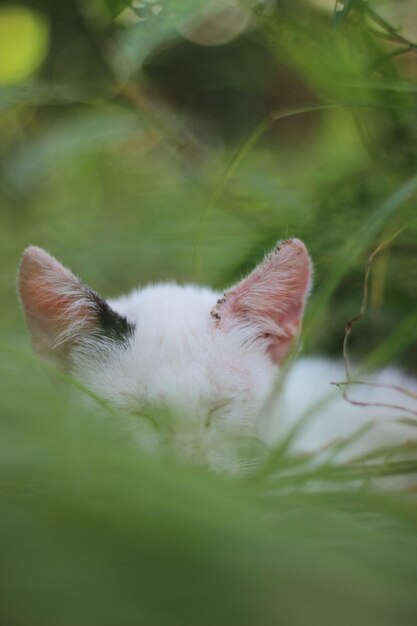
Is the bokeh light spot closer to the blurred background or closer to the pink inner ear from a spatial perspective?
the blurred background

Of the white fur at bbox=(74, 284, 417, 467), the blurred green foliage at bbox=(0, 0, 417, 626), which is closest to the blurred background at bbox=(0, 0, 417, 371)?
the blurred green foliage at bbox=(0, 0, 417, 626)

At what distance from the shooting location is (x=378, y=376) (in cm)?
112

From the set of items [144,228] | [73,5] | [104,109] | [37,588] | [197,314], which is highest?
[73,5]

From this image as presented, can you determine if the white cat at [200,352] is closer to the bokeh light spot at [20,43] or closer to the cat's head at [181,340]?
the cat's head at [181,340]

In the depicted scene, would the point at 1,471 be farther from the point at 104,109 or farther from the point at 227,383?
the point at 104,109

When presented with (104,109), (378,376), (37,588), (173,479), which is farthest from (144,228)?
(37,588)

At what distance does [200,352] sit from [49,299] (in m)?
0.22

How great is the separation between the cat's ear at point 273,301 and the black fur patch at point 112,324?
0.13 metres

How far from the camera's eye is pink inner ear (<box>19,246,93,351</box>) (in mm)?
895

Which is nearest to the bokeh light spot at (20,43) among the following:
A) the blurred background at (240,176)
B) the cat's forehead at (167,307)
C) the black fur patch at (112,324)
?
the blurred background at (240,176)

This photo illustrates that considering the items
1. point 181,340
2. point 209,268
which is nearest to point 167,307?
point 181,340

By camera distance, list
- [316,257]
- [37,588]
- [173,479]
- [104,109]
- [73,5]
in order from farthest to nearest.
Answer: [73,5]
[104,109]
[316,257]
[173,479]
[37,588]

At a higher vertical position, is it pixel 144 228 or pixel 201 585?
pixel 144 228

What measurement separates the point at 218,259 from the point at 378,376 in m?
0.34
